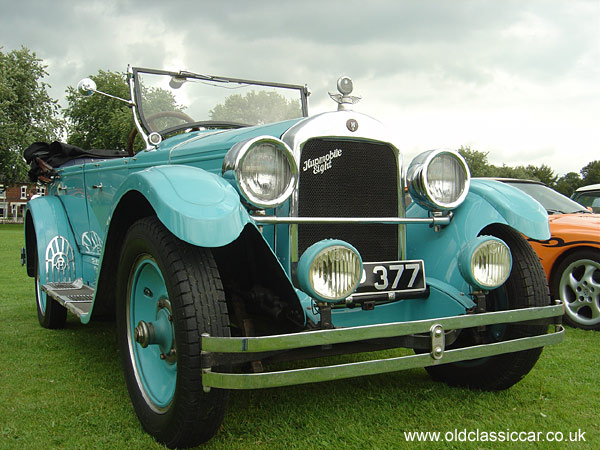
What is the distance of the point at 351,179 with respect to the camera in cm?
291

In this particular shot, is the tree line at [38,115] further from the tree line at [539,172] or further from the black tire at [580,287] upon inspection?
the tree line at [539,172]

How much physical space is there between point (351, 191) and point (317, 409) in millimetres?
1171

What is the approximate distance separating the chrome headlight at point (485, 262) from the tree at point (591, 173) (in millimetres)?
59645

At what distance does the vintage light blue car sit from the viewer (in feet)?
7.18

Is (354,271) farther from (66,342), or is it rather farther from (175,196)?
(66,342)

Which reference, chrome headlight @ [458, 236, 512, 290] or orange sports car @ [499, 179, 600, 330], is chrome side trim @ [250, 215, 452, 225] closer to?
chrome headlight @ [458, 236, 512, 290]

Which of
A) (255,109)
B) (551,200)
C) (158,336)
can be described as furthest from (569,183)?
(158,336)

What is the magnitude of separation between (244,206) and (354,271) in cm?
60

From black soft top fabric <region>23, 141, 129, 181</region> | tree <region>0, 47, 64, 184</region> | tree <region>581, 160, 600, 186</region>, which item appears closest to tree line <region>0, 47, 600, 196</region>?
tree <region>0, 47, 64, 184</region>

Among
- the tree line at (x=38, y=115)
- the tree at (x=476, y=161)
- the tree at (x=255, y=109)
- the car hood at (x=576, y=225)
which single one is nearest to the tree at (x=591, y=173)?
the tree at (x=476, y=161)

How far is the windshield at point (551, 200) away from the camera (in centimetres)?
608

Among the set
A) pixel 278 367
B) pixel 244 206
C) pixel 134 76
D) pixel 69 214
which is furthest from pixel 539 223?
pixel 69 214

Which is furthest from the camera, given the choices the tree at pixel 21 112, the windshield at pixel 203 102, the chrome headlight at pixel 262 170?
the tree at pixel 21 112

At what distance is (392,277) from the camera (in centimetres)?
283
